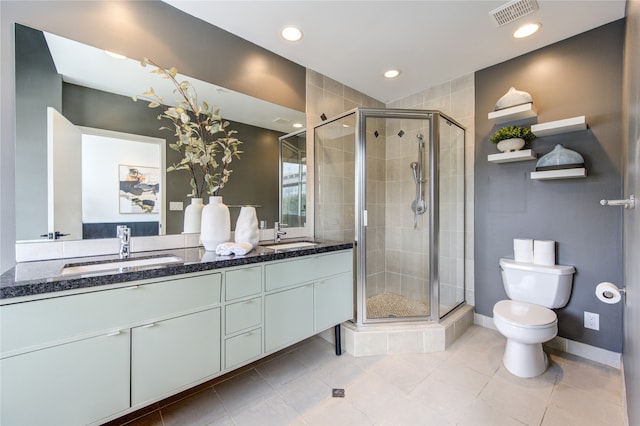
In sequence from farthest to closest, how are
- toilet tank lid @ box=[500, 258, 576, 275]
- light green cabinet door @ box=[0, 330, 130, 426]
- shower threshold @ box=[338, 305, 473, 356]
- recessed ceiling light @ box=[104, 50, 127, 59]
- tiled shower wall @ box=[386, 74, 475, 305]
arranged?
1. tiled shower wall @ box=[386, 74, 475, 305]
2. shower threshold @ box=[338, 305, 473, 356]
3. toilet tank lid @ box=[500, 258, 576, 275]
4. recessed ceiling light @ box=[104, 50, 127, 59]
5. light green cabinet door @ box=[0, 330, 130, 426]

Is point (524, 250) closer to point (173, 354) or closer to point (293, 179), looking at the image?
point (293, 179)

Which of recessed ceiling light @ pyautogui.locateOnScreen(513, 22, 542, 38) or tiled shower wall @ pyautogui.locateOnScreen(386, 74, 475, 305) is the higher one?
recessed ceiling light @ pyautogui.locateOnScreen(513, 22, 542, 38)

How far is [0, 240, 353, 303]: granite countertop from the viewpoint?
974 millimetres

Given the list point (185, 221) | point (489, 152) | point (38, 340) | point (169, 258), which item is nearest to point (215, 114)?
point (185, 221)

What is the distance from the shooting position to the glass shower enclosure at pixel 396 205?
2271mm

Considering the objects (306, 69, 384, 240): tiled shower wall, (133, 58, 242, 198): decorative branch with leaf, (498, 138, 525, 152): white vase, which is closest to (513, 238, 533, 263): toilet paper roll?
(498, 138, 525, 152): white vase

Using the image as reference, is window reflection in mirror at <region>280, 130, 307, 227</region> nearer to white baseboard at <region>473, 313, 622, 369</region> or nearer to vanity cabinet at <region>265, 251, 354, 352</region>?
vanity cabinet at <region>265, 251, 354, 352</region>

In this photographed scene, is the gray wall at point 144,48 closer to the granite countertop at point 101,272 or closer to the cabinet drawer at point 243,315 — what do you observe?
the granite countertop at point 101,272

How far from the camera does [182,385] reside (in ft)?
4.34

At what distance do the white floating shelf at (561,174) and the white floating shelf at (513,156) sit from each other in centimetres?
17

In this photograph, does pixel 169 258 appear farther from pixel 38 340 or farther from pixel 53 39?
pixel 53 39

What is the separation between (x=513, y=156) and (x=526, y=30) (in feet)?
3.05

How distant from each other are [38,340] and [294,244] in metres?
1.51

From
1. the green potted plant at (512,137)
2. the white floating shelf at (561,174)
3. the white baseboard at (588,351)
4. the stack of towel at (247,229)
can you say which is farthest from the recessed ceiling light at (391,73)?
the white baseboard at (588,351)
